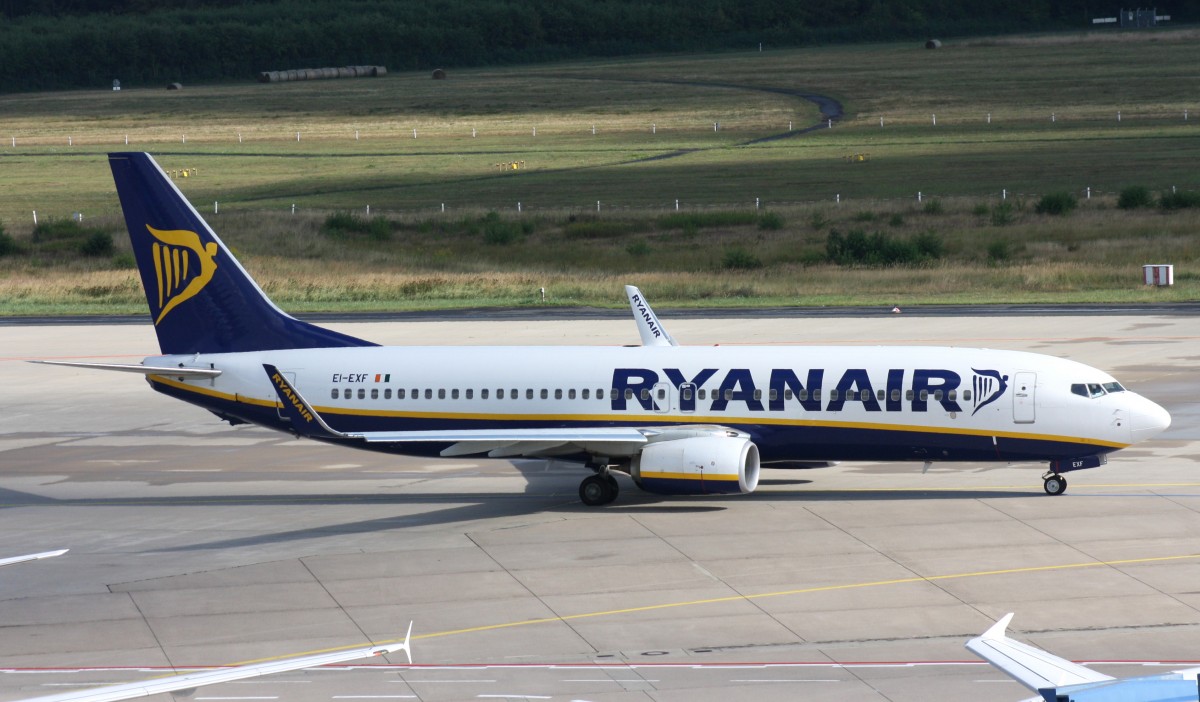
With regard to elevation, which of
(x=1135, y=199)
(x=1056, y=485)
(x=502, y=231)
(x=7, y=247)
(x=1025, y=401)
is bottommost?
(x=1056, y=485)

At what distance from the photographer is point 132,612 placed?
92.3 feet

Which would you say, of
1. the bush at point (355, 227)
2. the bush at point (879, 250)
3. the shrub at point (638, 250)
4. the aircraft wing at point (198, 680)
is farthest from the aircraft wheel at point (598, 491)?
the bush at point (355, 227)

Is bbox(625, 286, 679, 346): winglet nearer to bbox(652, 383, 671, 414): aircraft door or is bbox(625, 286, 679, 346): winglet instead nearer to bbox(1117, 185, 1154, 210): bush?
bbox(652, 383, 671, 414): aircraft door

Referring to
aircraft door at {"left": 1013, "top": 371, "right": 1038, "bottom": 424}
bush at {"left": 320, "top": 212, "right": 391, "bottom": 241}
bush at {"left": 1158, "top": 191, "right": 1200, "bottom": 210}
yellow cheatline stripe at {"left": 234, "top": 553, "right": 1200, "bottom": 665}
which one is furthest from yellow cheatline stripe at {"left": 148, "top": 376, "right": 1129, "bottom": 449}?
bush at {"left": 1158, "top": 191, "right": 1200, "bottom": 210}

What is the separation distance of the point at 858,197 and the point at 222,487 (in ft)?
291

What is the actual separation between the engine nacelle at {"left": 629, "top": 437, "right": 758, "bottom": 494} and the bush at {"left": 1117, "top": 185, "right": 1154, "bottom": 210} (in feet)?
267

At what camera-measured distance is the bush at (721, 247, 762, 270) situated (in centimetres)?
9312

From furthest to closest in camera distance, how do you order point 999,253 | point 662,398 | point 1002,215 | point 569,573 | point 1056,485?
point 1002,215 < point 999,253 < point 662,398 < point 1056,485 < point 569,573

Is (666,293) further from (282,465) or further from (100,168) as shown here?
(100,168)

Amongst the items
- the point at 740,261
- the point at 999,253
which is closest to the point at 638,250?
the point at 740,261

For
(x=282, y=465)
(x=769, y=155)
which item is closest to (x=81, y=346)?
(x=282, y=465)

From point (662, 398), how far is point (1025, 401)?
28.0ft

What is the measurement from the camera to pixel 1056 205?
108 metres

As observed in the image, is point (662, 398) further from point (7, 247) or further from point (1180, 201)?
point (7, 247)
